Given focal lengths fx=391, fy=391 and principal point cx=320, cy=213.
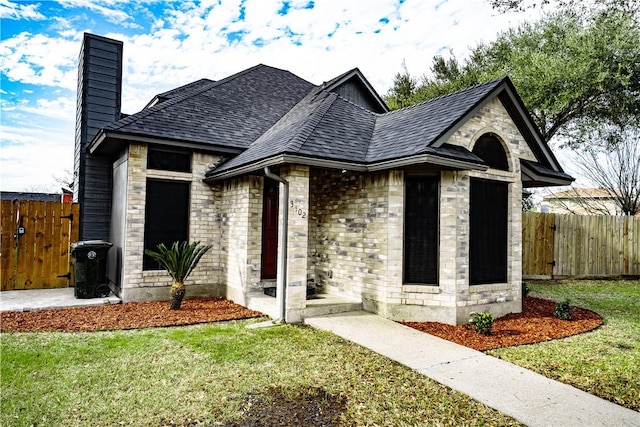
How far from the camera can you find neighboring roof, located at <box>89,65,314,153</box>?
328 inches

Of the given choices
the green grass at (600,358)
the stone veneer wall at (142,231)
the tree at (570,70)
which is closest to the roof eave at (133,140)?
A: the stone veneer wall at (142,231)

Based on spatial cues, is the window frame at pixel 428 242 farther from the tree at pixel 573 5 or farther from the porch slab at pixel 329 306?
the tree at pixel 573 5

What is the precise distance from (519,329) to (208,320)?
17.8 ft

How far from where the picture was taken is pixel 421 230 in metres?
7.03

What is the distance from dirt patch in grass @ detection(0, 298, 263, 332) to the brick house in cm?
46

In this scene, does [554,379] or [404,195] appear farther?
[404,195]

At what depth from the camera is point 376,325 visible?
6.54m

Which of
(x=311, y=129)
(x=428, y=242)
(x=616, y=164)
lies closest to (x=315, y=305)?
(x=428, y=242)

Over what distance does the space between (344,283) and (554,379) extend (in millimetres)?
4111

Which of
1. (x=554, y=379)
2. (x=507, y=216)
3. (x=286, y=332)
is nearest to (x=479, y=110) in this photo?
(x=507, y=216)

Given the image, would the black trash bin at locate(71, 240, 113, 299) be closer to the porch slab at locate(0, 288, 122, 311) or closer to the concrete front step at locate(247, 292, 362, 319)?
the porch slab at locate(0, 288, 122, 311)

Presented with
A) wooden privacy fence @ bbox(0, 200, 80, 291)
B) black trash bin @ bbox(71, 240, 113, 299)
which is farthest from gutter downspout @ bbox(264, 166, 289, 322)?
wooden privacy fence @ bbox(0, 200, 80, 291)

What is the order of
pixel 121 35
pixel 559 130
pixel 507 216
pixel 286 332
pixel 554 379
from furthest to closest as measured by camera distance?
pixel 559 130
pixel 121 35
pixel 507 216
pixel 286 332
pixel 554 379

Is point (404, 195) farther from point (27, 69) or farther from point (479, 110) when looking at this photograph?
point (27, 69)
